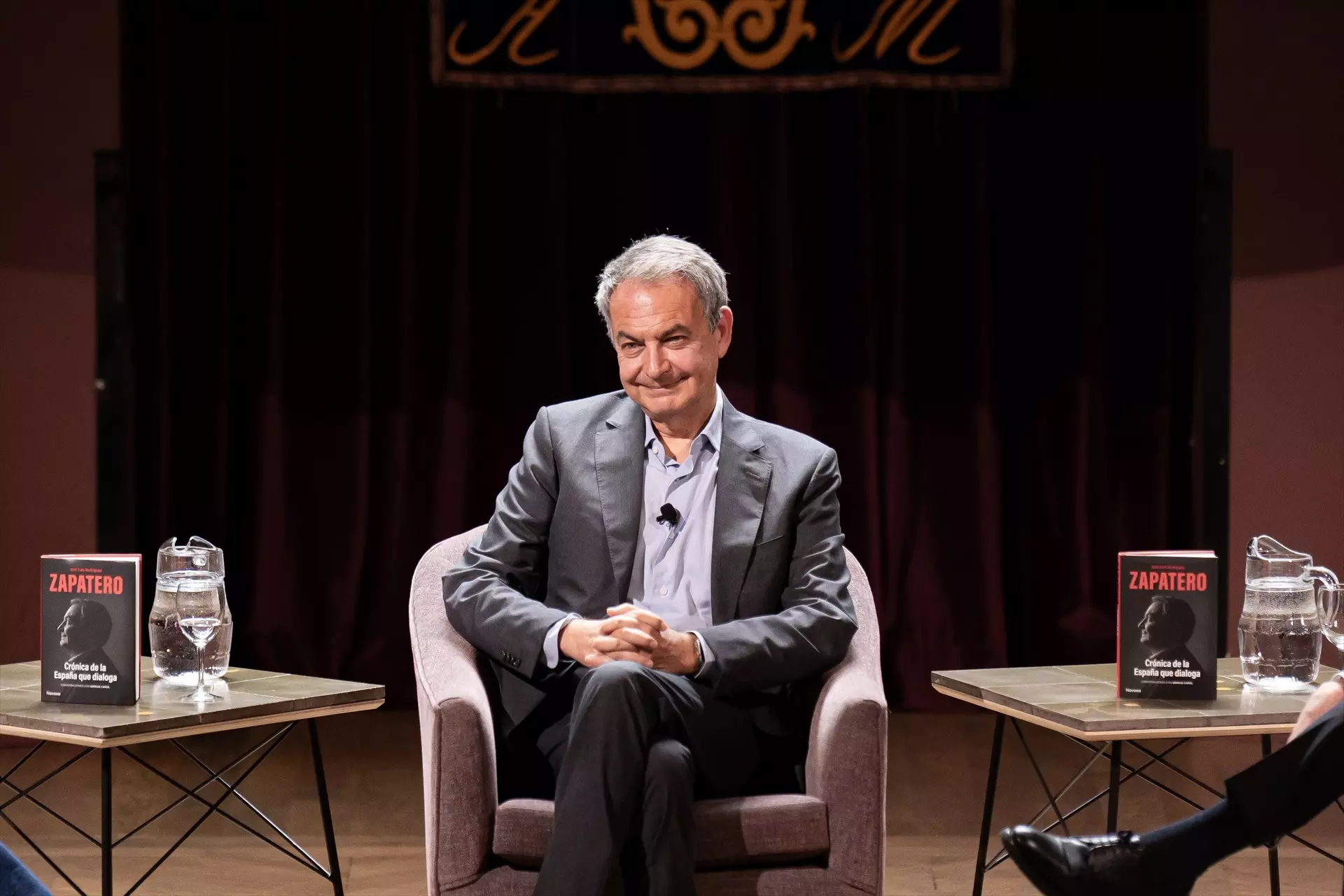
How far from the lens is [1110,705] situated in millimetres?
2299

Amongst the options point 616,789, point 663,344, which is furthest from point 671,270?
point 616,789

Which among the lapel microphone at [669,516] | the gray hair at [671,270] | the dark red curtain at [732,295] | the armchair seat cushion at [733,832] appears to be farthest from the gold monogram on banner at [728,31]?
the armchair seat cushion at [733,832]

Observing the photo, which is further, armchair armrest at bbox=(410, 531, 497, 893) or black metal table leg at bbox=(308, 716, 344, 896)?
black metal table leg at bbox=(308, 716, 344, 896)

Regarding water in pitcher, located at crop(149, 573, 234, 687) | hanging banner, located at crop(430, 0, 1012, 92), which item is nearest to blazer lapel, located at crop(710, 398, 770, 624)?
water in pitcher, located at crop(149, 573, 234, 687)

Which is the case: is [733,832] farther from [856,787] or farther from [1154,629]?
[1154,629]

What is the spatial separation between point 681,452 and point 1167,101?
10.3 feet

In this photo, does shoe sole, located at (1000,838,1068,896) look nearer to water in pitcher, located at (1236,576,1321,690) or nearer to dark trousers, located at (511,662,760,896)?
dark trousers, located at (511,662,760,896)

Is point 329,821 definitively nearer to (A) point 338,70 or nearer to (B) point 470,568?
(B) point 470,568

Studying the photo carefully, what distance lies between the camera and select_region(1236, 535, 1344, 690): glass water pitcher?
2447 mm

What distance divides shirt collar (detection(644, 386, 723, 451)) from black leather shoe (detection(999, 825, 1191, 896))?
943 mm

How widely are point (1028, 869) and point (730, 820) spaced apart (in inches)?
18.0

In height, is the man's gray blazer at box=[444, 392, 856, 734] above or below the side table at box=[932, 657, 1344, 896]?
above

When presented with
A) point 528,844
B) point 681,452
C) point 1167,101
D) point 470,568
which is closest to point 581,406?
point 681,452

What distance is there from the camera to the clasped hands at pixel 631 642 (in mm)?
2277
